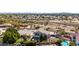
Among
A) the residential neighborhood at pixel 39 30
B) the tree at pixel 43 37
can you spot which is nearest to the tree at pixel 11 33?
the residential neighborhood at pixel 39 30

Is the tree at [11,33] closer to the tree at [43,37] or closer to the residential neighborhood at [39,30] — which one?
the residential neighborhood at [39,30]

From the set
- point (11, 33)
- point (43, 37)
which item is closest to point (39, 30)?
point (43, 37)

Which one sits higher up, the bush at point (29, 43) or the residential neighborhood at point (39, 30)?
the residential neighborhood at point (39, 30)

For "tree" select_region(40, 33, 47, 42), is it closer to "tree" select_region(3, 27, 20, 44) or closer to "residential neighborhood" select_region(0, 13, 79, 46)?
"residential neighborhood" select_region(0, 13, 79, 46)

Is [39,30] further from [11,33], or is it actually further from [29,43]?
[11,33]

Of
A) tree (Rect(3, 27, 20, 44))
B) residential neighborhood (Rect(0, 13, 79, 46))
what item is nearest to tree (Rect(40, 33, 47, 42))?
residential neighborhood (Rect(0, 13, 79, 46))

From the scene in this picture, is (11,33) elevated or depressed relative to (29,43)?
elevated

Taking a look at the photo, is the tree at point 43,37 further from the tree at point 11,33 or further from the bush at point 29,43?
the tree at point 11,33

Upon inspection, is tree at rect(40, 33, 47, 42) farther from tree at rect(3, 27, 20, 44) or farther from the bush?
tree at rect(3, 27, 20, 44)

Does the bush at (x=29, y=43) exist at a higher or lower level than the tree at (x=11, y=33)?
lower

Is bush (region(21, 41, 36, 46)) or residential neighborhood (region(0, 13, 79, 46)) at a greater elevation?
residential neighborhood (region(0, 13, 79, 46))
